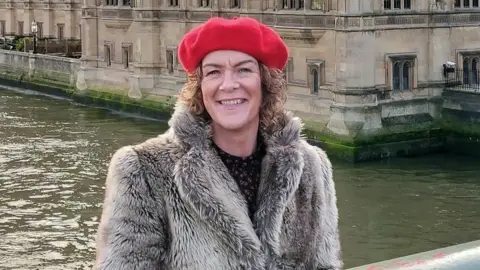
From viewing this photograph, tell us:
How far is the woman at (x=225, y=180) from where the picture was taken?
291 centimetres

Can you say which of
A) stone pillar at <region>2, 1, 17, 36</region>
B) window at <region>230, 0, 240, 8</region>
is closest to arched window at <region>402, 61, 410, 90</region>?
window at <region>230, 0, 240, 8</region>

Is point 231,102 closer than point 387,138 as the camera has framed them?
Yes

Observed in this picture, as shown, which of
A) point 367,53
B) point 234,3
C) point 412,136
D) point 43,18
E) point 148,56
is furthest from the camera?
point 43,18

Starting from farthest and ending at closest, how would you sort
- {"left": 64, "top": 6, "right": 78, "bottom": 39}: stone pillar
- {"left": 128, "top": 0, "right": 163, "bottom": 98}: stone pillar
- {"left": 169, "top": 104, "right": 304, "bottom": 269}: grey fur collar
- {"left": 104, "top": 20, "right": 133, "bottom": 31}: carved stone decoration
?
{"left": 64, "top": 6, "right": 78, "bottom": 39}: stone pillar, {"left": 104, "top": 20, "right": 133, "bottom": 31}: carved stone decoration, {"left": 128, "top": 0, "right": 163, "bottom": 98}: stone pillar, {"left": 169, "top": 104, "right": 304, "bottom": 269}: grey fur collar

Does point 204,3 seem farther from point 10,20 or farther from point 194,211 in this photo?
point 194,211

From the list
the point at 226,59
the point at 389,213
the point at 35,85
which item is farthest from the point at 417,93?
the point at 226,59

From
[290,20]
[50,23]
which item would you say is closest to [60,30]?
[50,23]

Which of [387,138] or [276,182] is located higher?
[276,182]

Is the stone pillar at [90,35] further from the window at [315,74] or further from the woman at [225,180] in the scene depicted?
the woman at [225,180]

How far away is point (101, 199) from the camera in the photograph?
17.1m

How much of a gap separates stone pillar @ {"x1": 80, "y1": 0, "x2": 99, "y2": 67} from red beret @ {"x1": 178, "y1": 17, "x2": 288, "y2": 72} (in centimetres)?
2847

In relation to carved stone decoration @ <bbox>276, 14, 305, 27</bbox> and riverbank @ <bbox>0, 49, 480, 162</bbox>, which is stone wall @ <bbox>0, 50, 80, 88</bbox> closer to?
riverbank @ <bbox>0, 49, 480, 162</bbox>

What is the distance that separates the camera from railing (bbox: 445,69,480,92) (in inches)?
897

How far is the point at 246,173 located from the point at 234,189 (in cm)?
12
